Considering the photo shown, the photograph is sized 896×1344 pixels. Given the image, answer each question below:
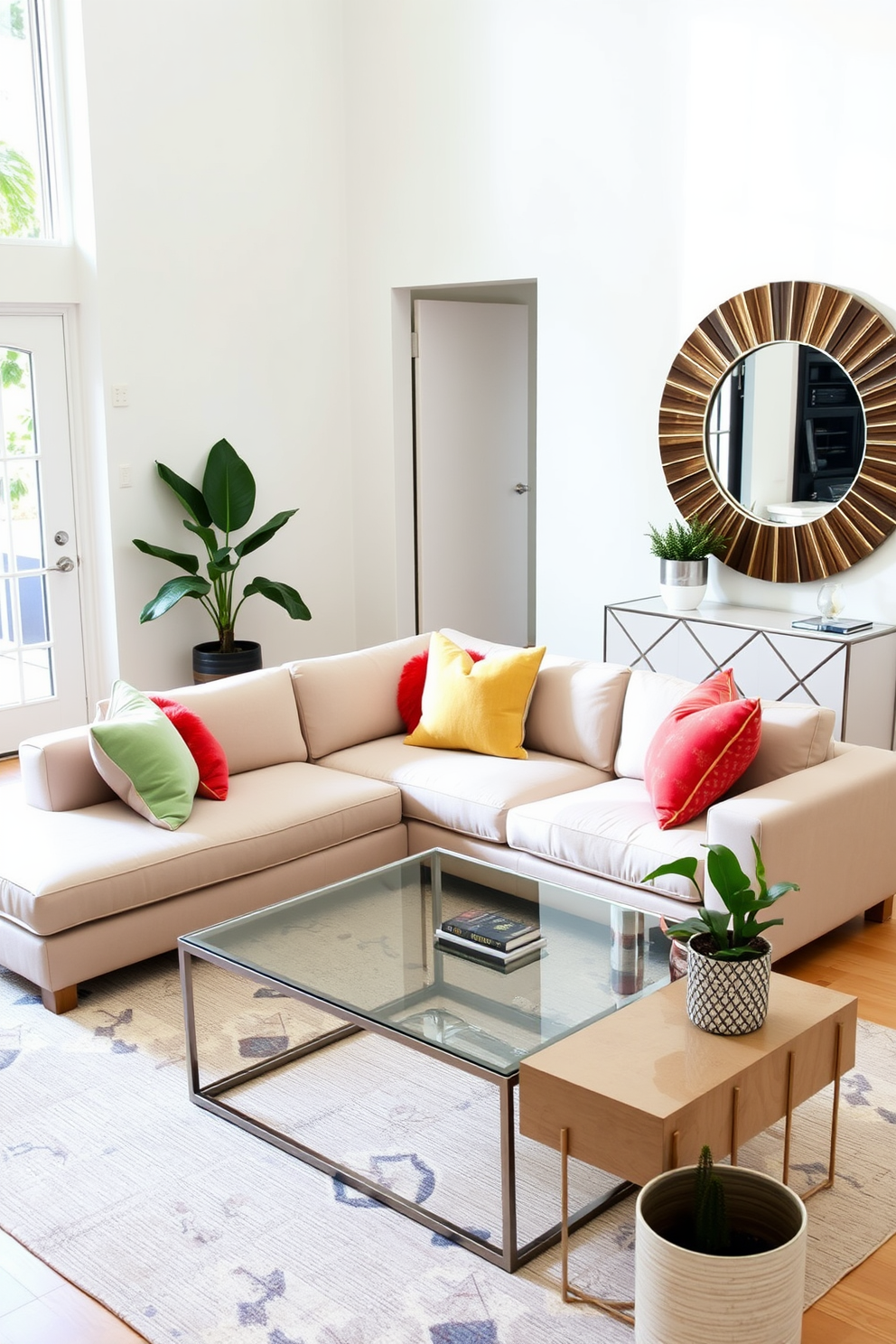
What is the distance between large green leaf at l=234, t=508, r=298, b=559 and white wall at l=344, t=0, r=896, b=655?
0.80 meters

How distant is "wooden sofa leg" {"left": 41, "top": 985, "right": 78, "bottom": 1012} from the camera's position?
3506mm

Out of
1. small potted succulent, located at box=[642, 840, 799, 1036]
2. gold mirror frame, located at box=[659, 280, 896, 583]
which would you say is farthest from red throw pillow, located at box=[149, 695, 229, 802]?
gold mirror frame, located at box=[659, 280, 896, 583]

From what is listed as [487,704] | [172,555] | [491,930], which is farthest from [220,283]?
[491,930]

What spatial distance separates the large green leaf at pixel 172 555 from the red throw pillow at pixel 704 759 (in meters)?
2.96

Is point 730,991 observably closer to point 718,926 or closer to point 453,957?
point 718,926

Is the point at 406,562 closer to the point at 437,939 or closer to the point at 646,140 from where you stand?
the point at 646,140

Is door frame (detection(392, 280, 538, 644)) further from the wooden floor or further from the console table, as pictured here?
the wooden floor

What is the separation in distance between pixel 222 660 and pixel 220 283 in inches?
70.5

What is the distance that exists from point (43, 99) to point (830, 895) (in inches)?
182

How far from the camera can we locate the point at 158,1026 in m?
3.45

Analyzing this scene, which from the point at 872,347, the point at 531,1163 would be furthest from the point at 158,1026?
the point at 872,347

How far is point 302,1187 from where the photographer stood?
275 centimetres

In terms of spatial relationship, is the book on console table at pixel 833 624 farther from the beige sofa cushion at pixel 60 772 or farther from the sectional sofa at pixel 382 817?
the beige sofa cushion at pixel 60 772

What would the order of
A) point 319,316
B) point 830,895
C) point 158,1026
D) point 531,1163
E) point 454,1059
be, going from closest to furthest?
point 454,1059, point 531,1163, point 158,1026, point 830,895, point 319,316
